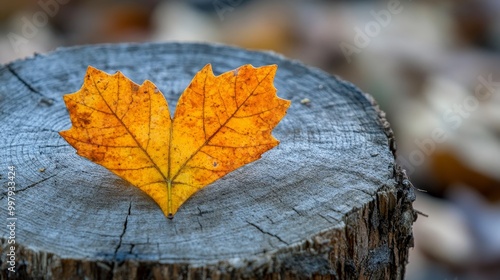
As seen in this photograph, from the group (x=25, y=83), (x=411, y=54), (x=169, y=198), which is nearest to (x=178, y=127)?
(x=169, y=198)

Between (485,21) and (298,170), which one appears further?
(485,21)

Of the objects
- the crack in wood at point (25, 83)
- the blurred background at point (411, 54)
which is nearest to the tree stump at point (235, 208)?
the crack in wood at point (25, 83)

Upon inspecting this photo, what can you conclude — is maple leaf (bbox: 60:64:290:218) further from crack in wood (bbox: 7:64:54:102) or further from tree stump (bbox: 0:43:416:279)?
crack in wood (bbox: 7:64:54:102)

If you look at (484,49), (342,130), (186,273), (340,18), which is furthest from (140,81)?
(484,49)

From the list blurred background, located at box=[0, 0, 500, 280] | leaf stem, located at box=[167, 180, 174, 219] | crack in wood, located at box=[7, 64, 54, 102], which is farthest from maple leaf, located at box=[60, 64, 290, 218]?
blurred background, located at box=[0, 0, 500, 280]

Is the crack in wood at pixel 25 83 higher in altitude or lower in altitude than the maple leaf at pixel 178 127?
higher

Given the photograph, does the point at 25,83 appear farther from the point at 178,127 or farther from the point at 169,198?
the point at 169,198

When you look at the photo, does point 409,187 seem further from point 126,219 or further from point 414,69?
point 414,69

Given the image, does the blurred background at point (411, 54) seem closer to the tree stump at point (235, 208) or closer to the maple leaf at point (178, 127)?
the tree stump at point (235, 208)
